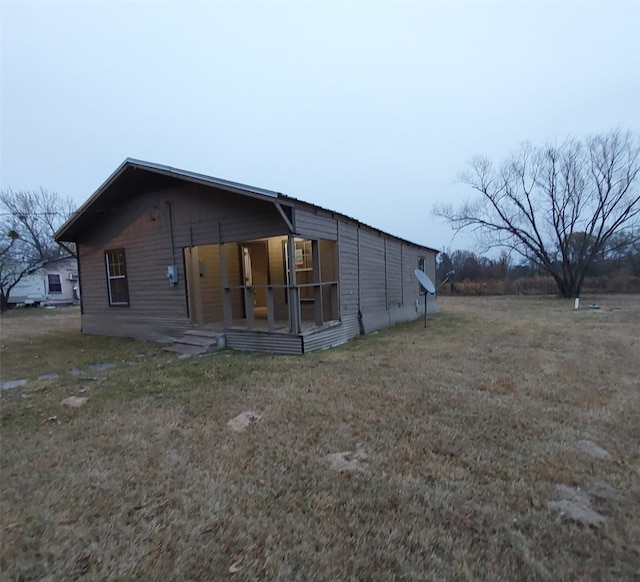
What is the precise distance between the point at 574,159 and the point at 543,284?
29.6ft

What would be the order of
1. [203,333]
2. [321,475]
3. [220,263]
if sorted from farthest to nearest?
1. [220,263]
2. [203,333]
3. [321,475]

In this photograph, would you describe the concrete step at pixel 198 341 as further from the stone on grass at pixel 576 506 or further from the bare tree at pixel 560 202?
the bare tree at pixel 560 202

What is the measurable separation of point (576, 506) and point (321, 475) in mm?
1586

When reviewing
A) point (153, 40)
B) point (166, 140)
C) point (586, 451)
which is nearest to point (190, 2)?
point (153, 40)

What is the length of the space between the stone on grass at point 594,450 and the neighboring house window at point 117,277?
31.9 ft

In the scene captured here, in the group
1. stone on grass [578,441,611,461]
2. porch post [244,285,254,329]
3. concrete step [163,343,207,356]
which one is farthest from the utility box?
stone on grass [578,441,611,461]

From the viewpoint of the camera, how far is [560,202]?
22.3 metres

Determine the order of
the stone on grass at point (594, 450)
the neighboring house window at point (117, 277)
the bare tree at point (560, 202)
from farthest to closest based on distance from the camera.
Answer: the bare tree at point (560, 202)
the neighboring house window at point (117, 277)
the stone on grass at point (594, 450)

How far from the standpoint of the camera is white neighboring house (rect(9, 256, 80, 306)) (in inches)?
1018

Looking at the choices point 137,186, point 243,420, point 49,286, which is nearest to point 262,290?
point 137,186

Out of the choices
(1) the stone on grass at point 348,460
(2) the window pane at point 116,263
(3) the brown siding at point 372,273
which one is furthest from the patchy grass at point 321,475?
(2) the window pane at point 116,263

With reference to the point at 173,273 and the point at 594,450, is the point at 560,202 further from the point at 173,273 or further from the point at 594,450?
the point at 594,450

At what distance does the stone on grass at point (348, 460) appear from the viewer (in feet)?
8.52

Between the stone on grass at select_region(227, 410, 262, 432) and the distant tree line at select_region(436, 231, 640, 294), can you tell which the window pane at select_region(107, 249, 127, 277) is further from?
the distant tree line at select_region(436, 231, 640, 294)
